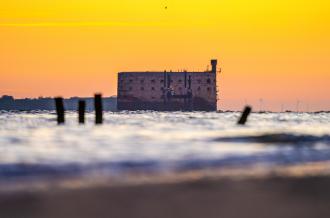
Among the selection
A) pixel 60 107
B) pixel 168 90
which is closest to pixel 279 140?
pixel 60 107

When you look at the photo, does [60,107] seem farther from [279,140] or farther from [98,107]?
[279,140]

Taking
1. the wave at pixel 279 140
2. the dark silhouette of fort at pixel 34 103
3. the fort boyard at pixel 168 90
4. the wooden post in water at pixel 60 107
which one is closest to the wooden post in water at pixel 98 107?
the wooden post in water at pixel 60 107

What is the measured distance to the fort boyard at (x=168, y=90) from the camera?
378ft

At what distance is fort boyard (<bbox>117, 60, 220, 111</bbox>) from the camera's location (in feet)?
378

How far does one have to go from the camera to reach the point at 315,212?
5945mm

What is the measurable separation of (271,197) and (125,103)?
4330 inches

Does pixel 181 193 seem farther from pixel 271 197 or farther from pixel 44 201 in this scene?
pixel 44 201

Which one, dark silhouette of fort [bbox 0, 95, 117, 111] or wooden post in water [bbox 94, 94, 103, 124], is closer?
wooden post in water [bbox 94, 94, 103, 124]

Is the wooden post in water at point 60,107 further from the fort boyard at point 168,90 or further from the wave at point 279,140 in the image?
the fort boyard at point 168,90

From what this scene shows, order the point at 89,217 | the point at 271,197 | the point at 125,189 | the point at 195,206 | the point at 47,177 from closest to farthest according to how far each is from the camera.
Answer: the point at 89,217 → the point at 195,206 → the point at 271,197 → the point at 125,189 → the point at 47,177

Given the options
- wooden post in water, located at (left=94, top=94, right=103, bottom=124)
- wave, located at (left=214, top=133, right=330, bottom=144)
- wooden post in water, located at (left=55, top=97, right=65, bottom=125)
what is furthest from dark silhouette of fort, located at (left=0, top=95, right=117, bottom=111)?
wave, located at (left=214, top=133, right=330, bottom=144)

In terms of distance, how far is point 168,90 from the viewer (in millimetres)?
115188

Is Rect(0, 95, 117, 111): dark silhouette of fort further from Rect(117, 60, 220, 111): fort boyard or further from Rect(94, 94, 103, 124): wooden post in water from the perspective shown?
A: Rect(94, 94, 103, 124): wooden post in water

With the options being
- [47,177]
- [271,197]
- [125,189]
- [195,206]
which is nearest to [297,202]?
[271,197]
